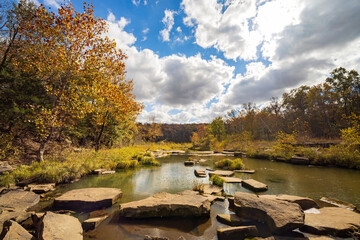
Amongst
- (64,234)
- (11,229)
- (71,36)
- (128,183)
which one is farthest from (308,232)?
(71,36)

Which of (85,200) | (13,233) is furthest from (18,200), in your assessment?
(13,233)

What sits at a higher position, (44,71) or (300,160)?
(44,71)

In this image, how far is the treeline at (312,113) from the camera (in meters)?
25.7

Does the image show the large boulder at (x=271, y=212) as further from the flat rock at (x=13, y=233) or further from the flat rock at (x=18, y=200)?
the flat rock at (x=18, y=200)

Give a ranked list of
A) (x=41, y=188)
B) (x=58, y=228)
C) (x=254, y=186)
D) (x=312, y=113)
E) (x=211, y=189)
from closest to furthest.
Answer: (x=58, y=228) < (x=41, y=188) < (x=211, y=189) < (x=254, y=186) < (x=312, y=113)

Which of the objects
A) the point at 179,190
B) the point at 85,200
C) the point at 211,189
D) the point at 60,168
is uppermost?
the point at 60,168

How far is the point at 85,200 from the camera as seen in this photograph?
4.96m

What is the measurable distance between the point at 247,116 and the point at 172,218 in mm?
38850

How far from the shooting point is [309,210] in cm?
469

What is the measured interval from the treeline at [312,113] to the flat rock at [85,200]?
1882cm

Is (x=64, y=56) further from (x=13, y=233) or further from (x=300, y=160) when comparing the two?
(x=300, y=160)

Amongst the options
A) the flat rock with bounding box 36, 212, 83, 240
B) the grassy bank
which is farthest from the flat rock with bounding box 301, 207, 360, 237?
the grassy bank

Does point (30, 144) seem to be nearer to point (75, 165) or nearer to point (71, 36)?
point (75, 165)

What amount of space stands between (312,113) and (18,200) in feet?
148
